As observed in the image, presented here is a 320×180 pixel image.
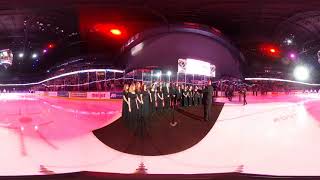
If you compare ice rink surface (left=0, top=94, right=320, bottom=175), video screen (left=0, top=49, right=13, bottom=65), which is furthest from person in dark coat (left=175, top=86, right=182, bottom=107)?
video screen (left=0, top=49, right=13, bottom=65)

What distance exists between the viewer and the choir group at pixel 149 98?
1.59 meters

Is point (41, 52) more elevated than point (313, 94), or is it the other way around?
point (41, 52)

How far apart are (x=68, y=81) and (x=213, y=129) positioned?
72 centimetres

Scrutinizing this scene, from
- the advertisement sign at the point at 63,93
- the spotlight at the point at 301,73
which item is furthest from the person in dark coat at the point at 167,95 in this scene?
the spotlight at the point at 301,73

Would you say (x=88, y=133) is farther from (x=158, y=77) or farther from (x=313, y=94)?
(x=313, y=94)

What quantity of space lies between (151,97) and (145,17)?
38 centimetres

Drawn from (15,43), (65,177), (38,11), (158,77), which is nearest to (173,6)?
(158,77)

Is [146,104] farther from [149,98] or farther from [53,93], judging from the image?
[53,93]

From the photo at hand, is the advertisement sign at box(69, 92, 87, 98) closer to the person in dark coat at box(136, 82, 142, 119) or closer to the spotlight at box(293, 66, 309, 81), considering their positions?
the person in dark coat at box(136, 82, 142, 119)

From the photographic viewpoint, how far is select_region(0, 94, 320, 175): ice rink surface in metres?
1.59

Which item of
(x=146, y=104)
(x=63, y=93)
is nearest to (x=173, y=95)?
(x=146, y=104)

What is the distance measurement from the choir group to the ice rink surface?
2.5 inches

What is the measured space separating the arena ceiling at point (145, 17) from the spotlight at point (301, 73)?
0.17m

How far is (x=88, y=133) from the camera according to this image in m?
1.59
